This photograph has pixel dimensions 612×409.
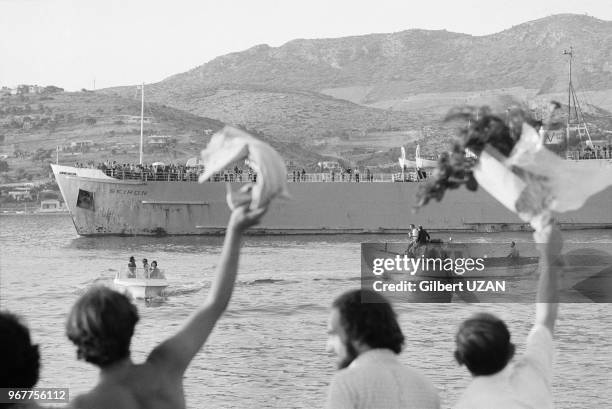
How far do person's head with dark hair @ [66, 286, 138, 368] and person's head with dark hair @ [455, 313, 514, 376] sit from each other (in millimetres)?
1046

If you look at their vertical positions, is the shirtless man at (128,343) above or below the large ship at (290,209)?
above

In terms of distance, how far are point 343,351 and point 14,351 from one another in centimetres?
111

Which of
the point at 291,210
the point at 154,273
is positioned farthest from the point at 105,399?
the point at 291,210

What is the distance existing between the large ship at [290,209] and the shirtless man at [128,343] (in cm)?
5720

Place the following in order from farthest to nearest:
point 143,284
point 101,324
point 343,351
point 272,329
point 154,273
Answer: point 154,273 < point 143,284 < point 272,329 < point 343,351 < point 101,324

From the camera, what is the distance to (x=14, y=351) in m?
3.23

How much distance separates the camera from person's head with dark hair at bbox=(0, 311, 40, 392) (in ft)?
10.6

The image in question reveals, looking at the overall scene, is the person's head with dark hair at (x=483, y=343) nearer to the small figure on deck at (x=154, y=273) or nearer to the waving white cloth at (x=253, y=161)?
the waving white cloth at (x=253, y=161)

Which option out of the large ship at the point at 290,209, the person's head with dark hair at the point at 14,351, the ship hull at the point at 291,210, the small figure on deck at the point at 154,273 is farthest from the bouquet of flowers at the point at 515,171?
the large ship at the point at 290,209

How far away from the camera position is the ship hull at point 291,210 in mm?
60719

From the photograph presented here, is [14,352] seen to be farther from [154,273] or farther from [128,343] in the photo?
[154,273]

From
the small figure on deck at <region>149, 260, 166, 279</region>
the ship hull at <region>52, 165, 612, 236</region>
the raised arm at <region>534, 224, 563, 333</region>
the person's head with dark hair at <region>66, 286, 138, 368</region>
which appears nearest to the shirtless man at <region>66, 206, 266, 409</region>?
the person's head with dark hair at <region>66, 286, 138, 368</region>

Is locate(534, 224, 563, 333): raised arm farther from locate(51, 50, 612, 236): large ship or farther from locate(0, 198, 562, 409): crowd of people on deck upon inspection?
locate(51, 50, 612, 236): large ship

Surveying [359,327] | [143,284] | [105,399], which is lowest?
[143,284]
